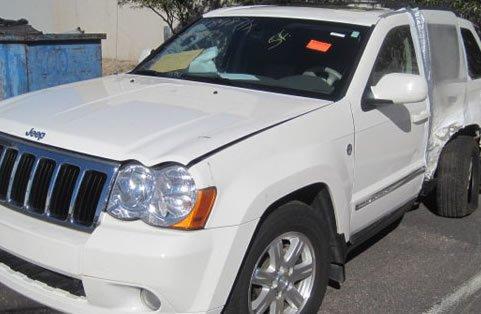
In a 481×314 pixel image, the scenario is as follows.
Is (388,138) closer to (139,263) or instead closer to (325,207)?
(325,207)

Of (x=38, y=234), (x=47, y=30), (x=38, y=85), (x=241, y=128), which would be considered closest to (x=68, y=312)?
(x=38, y=234)

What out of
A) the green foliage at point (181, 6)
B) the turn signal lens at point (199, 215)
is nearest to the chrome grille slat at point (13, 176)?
the turn signal lens at point (199, 215)

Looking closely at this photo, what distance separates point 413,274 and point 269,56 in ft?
5.91

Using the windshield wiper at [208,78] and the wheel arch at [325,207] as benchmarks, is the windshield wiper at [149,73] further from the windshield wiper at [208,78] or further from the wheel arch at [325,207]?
the wheel arch at [325,207]

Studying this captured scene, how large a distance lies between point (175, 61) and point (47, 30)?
14754mm

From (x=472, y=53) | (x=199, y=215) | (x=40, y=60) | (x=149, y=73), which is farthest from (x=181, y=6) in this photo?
(x=199, y=215)

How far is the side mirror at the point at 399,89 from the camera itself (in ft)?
12.5

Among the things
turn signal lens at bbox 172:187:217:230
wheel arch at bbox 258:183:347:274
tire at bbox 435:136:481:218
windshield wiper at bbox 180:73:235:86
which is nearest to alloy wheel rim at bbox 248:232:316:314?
wheel arch at bbox 258:183:347:274

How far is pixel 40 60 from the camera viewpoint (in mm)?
7402

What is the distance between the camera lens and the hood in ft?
9.62

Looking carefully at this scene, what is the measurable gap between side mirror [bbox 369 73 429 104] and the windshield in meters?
0.22

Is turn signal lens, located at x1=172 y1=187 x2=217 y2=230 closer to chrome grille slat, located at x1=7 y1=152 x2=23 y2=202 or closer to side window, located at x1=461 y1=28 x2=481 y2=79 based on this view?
chrome grille slat, located at x1=7 y1=152 x2=23 y2=202

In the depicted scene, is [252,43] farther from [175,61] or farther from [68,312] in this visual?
[68,312]

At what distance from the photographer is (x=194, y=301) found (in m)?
2.73
